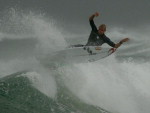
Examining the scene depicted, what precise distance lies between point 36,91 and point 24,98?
2351mm

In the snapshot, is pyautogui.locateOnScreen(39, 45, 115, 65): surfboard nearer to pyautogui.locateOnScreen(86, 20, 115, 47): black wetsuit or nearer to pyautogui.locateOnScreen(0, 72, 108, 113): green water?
pyautogui.locateOnScreen(86, 20, 115, 47): black wetsuit

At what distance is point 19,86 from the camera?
3123 cm

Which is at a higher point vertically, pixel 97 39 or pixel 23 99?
pixel 97 39

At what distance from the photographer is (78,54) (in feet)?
103

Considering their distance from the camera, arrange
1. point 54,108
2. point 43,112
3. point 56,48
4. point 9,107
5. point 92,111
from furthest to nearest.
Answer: point 92,111 < point 56,48 < point 54,108 < point 43,112 < point 9,107

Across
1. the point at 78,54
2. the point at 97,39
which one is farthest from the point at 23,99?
the point at 97,39

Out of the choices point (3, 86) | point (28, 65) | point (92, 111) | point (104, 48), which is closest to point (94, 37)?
point (104, 48)

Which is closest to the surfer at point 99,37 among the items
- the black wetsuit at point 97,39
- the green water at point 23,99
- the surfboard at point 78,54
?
the black wetsuit at point 97,39

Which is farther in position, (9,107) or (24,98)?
(24,98)

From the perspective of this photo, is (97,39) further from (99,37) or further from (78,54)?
(78,54)

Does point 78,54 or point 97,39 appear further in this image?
point 78,54

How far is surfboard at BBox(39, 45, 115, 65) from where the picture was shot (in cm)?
2993

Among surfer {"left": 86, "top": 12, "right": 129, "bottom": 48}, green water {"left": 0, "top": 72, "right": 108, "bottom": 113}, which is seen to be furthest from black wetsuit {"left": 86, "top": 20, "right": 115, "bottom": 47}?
green water {"left": 0, "top": 72, "right": 108, "bottom": 113}

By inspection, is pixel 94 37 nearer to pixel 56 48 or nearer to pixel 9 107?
pixel 56 48
